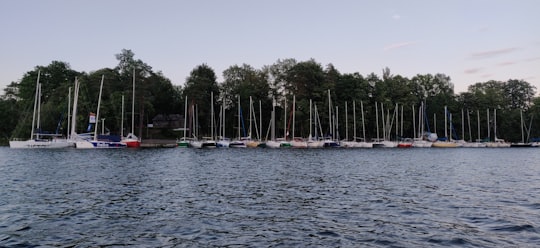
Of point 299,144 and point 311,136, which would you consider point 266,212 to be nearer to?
point 299,144

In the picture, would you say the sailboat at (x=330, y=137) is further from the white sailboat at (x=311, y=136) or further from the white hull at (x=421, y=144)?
the white hull at (x=421, y=144)

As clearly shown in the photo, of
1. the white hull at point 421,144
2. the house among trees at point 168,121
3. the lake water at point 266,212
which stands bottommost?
the lake water at point 266,212

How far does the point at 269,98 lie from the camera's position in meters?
122

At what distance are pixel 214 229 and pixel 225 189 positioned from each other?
9.99 meters

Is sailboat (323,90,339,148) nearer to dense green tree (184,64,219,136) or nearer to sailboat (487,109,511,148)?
dense green tree (184,64,219,136)

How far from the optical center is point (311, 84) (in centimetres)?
11412

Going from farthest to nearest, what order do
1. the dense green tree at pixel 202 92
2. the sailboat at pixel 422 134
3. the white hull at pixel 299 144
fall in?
the dense green tree at pixel 202 92 < the sailboat at pixel 422 134 < the white hull at pixel 299 144

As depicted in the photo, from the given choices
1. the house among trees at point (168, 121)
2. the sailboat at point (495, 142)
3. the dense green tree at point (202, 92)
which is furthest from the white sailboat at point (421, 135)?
the house among trees at point (168, 121)

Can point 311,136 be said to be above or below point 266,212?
above

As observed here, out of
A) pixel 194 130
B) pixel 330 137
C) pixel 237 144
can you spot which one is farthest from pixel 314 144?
pixel 194 130

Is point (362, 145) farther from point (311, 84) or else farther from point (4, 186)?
point (4, 186)

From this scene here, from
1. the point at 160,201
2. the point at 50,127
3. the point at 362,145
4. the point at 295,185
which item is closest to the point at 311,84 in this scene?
the point at 362,145

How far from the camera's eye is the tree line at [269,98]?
331 ft

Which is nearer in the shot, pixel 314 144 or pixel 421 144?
pixel 314 144
